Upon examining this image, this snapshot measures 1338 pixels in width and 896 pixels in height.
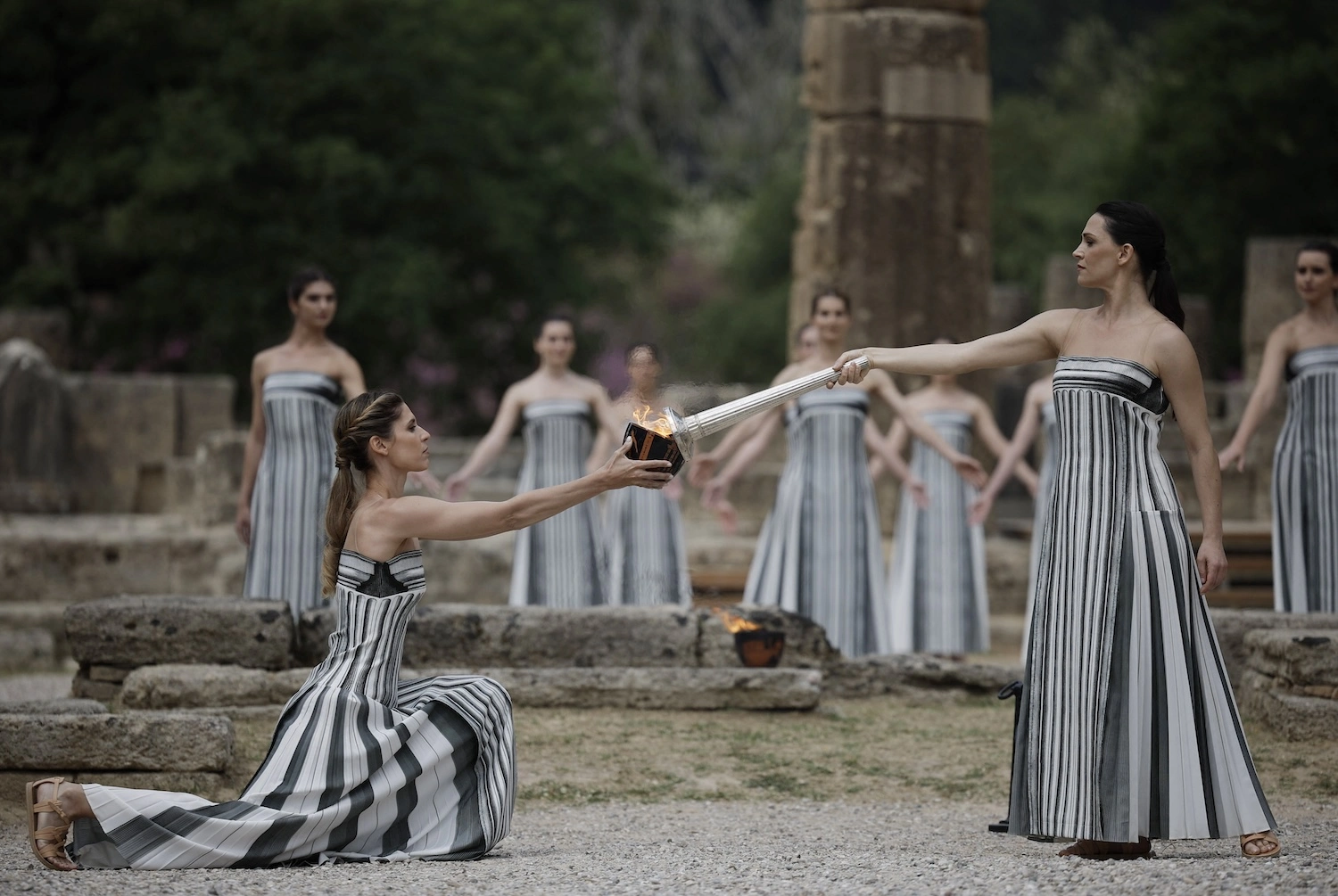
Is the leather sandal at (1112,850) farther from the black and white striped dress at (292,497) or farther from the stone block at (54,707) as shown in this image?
the black and white striped dress at (292,497)

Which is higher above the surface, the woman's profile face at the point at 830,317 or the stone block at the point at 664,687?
the woman's profile face at the point at 830,317

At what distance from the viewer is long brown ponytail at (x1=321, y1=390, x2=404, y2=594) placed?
5.79 meters

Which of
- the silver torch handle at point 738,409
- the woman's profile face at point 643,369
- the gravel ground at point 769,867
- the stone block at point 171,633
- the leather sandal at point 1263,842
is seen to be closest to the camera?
the gravel ground at point 769,867

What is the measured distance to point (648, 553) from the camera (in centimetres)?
1152

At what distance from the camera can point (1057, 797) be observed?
18.1ft

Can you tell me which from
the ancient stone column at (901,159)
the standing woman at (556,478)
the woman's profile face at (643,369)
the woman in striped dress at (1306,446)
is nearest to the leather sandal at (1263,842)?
the woman in striped dress at (1306,446)

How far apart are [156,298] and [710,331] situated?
67.0ft

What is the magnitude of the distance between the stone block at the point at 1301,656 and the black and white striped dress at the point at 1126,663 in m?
2.25

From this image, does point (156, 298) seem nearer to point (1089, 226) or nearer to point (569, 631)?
point (569, 631)

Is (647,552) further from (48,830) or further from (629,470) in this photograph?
(48,830)

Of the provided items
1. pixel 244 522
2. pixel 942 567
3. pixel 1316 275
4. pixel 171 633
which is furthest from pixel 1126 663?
pixel 942 567

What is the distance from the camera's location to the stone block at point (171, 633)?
7.96 metres

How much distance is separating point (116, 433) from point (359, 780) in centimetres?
1100

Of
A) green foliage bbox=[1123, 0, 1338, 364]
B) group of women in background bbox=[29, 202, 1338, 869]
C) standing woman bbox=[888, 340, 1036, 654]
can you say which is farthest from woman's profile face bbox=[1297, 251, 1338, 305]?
green foliage bbox=[1123, 0, 1338, 364]
